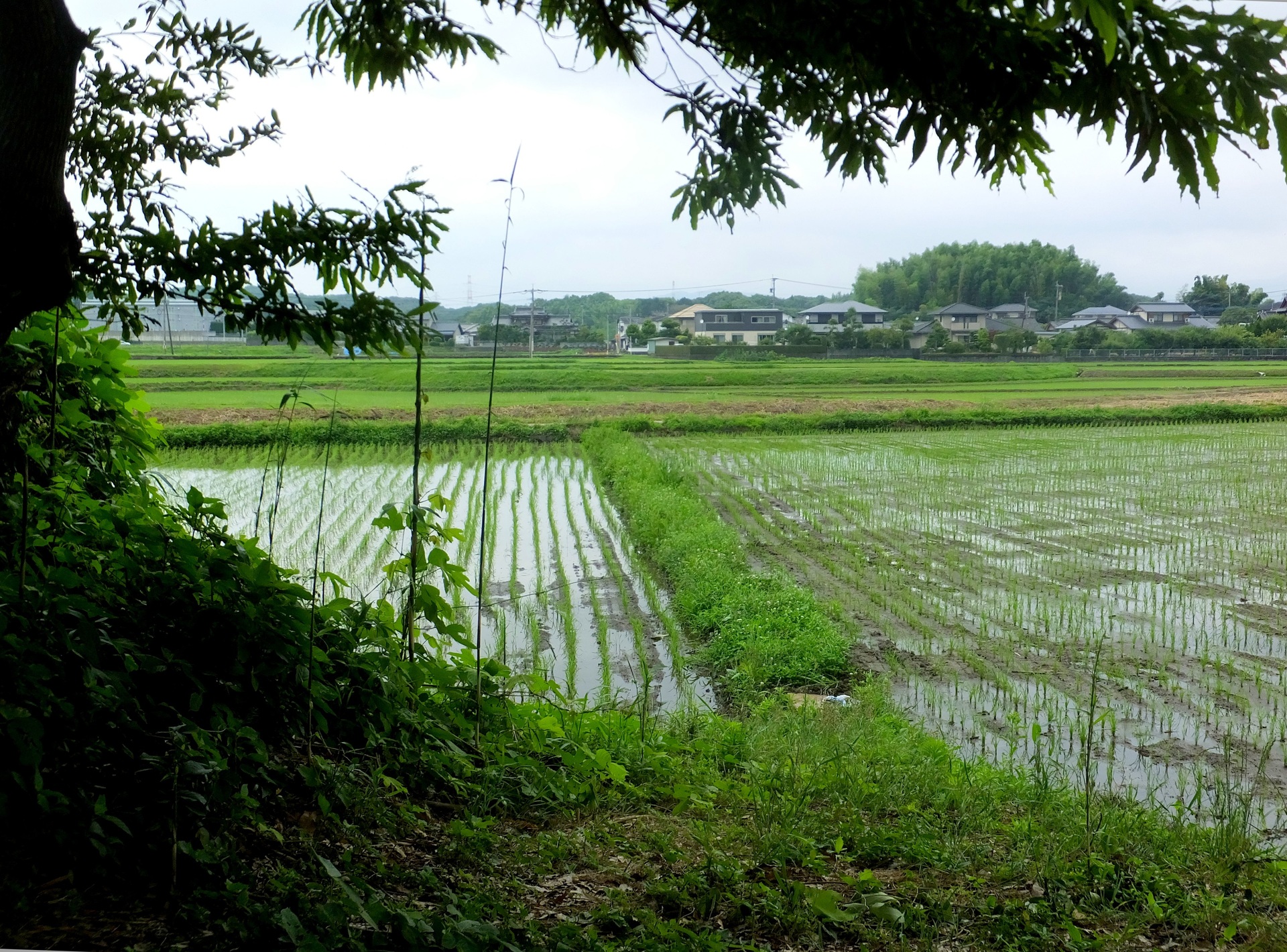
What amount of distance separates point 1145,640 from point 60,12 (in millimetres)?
4872

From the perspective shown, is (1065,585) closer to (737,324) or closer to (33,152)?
(737,324)

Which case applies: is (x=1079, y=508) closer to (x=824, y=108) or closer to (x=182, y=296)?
(x=824, y=108)

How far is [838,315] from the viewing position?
8.45 meters

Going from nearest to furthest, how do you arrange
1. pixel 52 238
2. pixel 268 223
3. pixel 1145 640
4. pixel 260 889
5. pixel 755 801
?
pixel 260 889
pixel 52 238
pixel 268 223
pixel 755 801
pixel 1145 640

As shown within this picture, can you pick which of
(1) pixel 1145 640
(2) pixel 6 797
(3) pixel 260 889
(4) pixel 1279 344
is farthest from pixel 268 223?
(4) pixel 1279 344

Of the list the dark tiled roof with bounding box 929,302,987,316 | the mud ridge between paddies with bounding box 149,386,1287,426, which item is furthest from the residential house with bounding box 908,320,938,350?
the mud ridge between paddies with bounding box 149,386,1287,426

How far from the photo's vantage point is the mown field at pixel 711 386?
1029cm

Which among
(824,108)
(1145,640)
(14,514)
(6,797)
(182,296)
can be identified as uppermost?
(824,108)

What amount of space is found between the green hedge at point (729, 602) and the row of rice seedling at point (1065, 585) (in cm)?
27

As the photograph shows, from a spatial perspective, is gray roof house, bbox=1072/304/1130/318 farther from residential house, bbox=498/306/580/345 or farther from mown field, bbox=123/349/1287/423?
mown field, bbox=123/349/1287/423

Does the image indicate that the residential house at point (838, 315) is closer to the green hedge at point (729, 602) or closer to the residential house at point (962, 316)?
the residential house at point (962, 316)

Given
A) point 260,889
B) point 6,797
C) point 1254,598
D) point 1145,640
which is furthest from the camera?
point 1254,598

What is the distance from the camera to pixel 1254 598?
526 centimetres

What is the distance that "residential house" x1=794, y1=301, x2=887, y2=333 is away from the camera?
24.2ft
